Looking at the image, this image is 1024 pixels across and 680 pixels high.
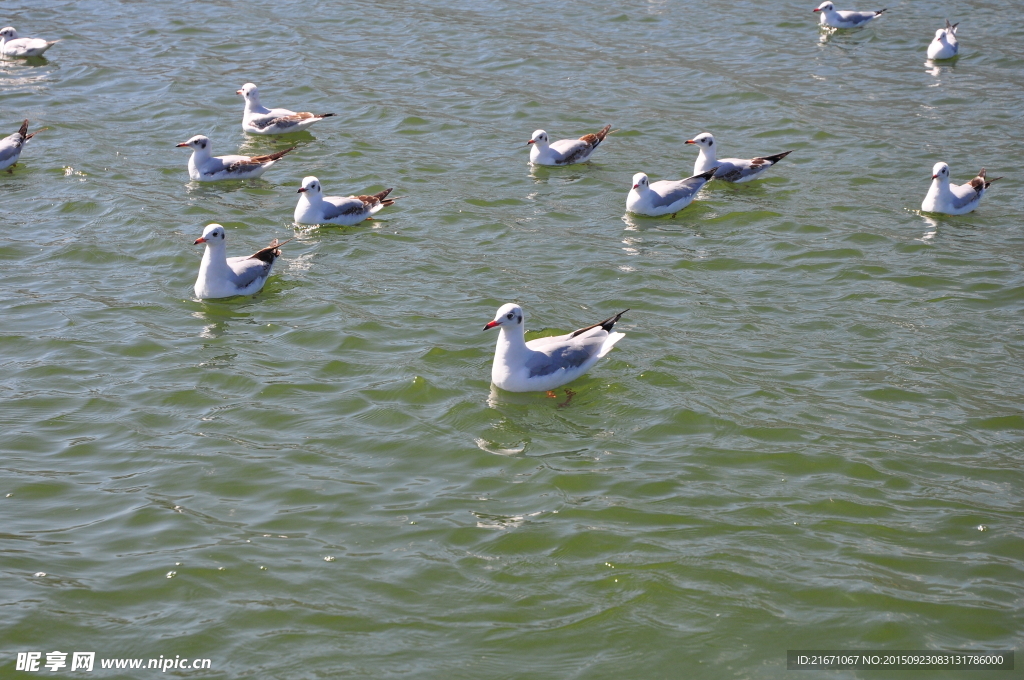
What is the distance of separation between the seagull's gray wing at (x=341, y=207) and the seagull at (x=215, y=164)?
7.55 ft

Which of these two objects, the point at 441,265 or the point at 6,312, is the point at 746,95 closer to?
the point at 441,265

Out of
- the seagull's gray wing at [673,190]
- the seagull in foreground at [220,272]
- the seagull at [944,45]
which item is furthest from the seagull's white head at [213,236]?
the seagull at [944,45]

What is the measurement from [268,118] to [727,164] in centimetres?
807

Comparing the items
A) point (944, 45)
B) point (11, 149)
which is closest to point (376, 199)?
point (11, 149)

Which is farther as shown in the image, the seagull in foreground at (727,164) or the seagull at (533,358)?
the seagull in foreground at (727,164)

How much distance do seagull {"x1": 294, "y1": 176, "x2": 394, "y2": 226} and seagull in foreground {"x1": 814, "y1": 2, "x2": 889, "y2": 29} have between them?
559 inches

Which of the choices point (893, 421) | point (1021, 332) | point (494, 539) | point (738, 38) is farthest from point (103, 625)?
point (738, 38)

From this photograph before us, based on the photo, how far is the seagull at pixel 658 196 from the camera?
15.5m

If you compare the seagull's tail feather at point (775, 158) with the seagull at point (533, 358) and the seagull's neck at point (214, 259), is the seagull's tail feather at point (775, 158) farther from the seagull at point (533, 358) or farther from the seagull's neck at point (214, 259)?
the seagull's neck at point (214, 259)

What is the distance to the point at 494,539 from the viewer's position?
27.9 feet

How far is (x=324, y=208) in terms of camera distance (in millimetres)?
15008

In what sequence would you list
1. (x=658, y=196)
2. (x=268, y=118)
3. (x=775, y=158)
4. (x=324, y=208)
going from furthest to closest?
(x=268, y=118), (x=775, y=158), (x=658, y=196), (x=324, y=208)

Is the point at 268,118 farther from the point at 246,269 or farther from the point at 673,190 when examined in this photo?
the point at 673,190

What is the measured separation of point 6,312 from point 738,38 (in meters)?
17.0
